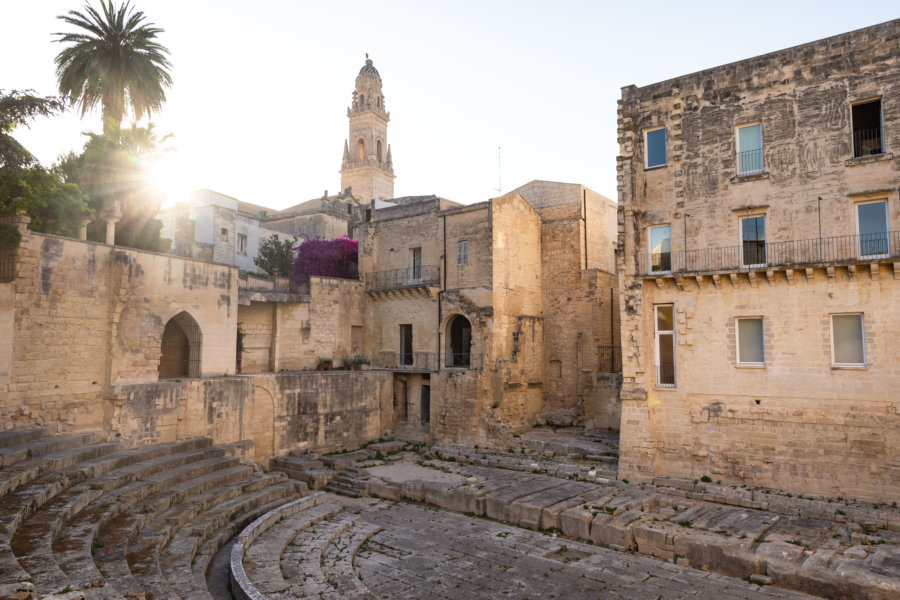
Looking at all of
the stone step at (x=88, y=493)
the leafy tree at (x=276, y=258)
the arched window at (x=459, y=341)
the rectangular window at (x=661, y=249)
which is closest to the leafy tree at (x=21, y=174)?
the stone step at (x=88, y=493)

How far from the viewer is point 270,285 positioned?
982 inches

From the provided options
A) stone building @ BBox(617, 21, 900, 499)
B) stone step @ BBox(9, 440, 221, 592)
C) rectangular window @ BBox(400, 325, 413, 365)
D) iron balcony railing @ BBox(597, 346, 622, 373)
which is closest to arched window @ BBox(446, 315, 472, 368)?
rectangular window @ BBox(400, 325, 413, 365)

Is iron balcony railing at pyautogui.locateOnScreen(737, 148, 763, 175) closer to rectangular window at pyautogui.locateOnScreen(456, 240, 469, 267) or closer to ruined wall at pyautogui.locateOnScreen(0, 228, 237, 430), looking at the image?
rectangular window at pyautogui.locateOnScreen(456, 240, 469, 267)

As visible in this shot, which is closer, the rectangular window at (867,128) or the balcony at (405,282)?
the rectangular window at (867,128)

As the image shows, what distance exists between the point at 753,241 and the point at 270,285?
58.9 ft

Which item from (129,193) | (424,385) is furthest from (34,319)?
(424,385)

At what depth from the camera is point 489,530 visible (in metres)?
14.5

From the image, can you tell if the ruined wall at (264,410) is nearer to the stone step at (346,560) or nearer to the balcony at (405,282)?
the balcony at (405,282)

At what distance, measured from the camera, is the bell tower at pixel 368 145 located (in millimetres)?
54875

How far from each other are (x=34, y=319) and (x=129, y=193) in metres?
8.97

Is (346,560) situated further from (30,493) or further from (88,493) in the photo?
(30,493)

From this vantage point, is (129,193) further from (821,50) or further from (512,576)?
(821,50)

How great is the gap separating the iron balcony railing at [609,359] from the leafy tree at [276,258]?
1902 cm

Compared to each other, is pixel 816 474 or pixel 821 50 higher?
pixel 821 50
